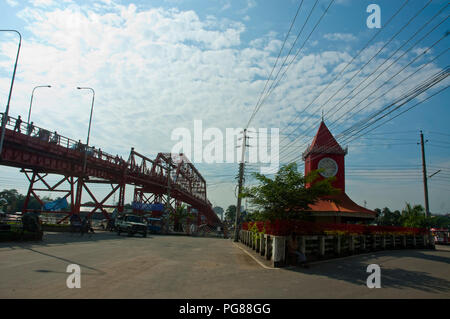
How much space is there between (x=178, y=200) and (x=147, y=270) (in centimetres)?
6582

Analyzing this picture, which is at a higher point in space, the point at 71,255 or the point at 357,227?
the point at 357,227

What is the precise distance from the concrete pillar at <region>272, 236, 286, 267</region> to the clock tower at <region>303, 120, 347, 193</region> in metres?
16.8

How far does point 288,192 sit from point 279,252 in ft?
9.29

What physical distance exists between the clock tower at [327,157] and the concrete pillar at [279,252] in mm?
16845

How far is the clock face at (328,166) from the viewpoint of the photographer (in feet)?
93.0

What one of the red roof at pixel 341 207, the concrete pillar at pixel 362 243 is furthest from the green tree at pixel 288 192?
the red roof at pixel 341 207

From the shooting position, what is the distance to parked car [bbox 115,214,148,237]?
29445mm

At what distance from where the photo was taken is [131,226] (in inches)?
1158

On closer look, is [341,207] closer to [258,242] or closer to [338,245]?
[338,245]

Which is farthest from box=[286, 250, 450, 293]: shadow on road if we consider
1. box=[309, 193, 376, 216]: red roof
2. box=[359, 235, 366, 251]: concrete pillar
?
box=[309, 193, 376, 216]: red roof

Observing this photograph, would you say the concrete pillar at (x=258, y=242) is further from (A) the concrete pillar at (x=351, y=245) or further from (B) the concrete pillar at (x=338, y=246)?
(A) the concrete pillar at (x=351, y=245)
